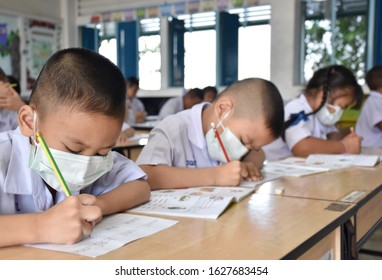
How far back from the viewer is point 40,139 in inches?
31.8

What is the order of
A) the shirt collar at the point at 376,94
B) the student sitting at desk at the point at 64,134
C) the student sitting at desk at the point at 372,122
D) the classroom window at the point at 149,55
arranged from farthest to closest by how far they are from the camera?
the classroom window at the point at 149,55 < the shirt collar at the point at 376,94 < the student sitting at desk at the point at 372,122 < the student sitting at desk at the point at 64,134

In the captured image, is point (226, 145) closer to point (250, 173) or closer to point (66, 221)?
point (250, 173)

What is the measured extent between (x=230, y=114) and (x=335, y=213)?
0.52m

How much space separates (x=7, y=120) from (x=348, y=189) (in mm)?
1980

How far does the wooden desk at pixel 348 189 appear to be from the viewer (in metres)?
1.19

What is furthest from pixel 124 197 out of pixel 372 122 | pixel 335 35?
pixel 335 35

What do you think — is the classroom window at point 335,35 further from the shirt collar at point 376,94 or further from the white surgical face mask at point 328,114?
the white surgical face mask at point 328,114

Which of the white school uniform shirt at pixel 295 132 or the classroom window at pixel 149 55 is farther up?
the classroom window at pixel 149 55

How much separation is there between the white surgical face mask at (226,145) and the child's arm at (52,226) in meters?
A: 0.73

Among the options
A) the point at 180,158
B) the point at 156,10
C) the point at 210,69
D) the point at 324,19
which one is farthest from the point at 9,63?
the point at 180,158

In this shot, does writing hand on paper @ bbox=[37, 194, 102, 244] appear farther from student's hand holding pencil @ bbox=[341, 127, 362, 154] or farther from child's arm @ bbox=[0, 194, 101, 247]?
student's hand holding pencil @ bbox=[341, 127, 362, 154]

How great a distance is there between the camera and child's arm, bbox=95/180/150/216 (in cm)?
93

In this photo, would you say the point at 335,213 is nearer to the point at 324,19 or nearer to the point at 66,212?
the point at 66,212

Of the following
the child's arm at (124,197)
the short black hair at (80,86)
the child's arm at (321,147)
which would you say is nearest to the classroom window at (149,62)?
the child's arm at (321,147)
